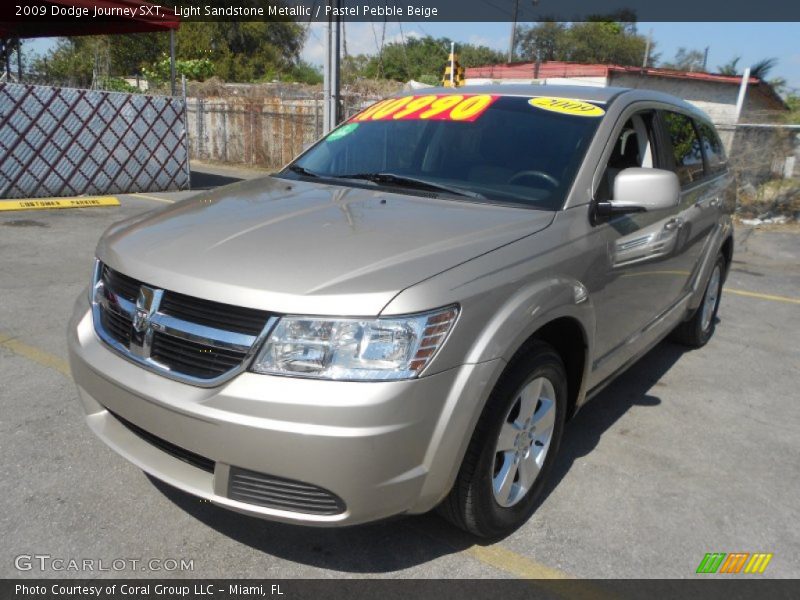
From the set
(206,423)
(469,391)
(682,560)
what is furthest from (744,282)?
(206,423)

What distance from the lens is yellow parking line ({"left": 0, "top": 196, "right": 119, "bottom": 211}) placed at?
33.3ft

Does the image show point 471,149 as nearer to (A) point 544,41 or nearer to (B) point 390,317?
(B) point 390,317

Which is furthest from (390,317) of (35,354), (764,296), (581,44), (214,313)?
(581,44)

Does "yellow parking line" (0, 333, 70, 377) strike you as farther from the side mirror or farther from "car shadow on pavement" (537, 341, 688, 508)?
the side mirror

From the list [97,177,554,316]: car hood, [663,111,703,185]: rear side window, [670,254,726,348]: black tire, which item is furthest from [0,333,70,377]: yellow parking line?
[670,254,726,348]: black tire

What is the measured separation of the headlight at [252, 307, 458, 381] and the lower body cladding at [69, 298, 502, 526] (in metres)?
0.04

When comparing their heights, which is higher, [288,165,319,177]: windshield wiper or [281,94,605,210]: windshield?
[281,94,605,210]: windshield

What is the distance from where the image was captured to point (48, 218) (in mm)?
9430

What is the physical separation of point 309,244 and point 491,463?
1.03 meters

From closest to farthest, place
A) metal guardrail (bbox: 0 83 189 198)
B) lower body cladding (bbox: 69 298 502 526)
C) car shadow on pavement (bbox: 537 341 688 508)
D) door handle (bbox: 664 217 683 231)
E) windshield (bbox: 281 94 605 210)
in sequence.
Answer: lower body cladding (bbox: 69 298 502 526)
windshield (bbox: 281 94 605 210)
car shadow on pavement (bbox: 537 341 688 508)
door handle (bbox: 664 217 683 231)
metal guardrail (bbox: 0 83 189 198)

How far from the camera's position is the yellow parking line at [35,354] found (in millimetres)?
4094

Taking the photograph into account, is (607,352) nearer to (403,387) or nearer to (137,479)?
(403,387)

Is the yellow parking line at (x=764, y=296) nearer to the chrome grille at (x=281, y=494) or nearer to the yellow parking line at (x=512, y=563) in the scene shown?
the yellow parking line at (x=512, y=563)

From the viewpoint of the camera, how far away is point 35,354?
4277mm
